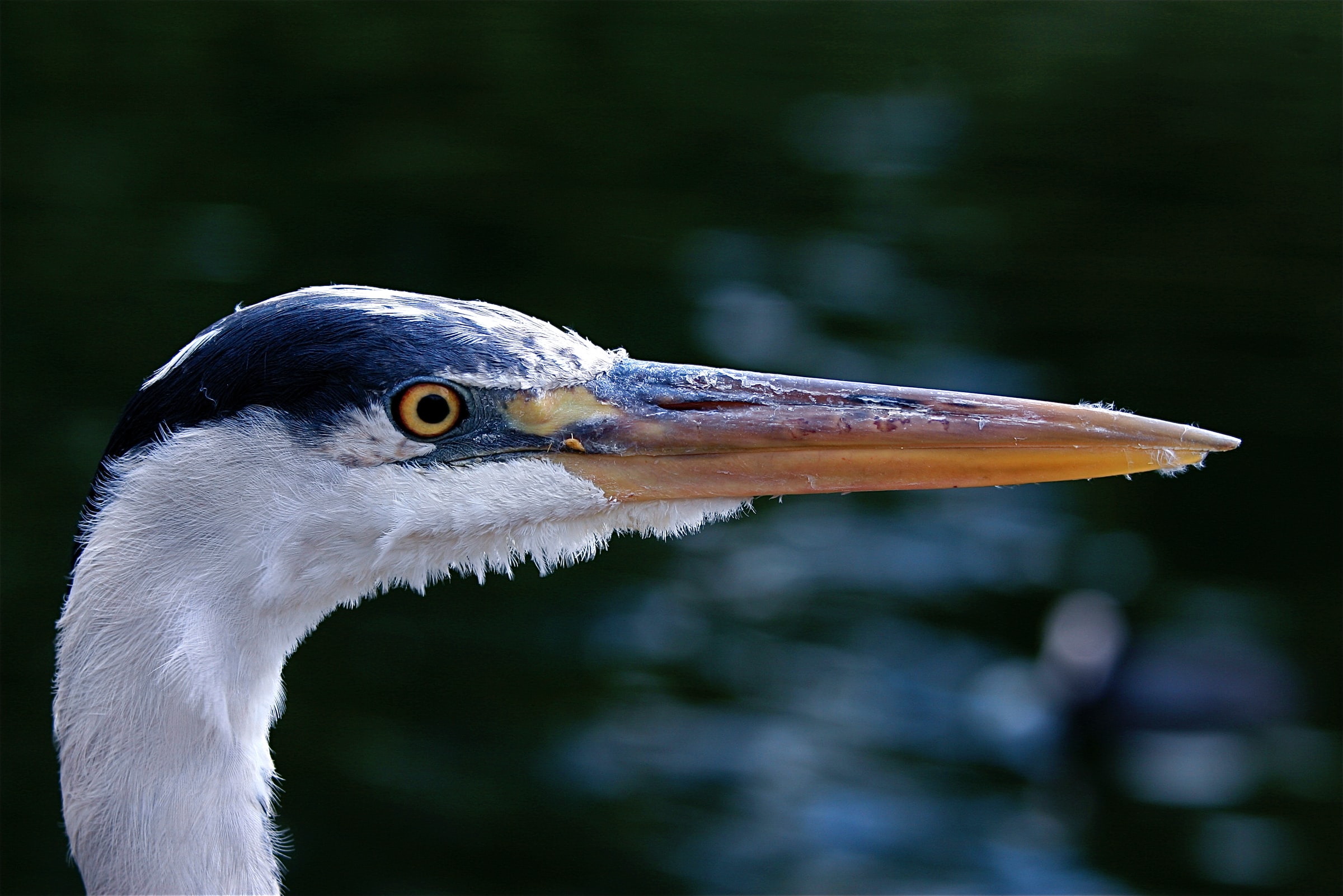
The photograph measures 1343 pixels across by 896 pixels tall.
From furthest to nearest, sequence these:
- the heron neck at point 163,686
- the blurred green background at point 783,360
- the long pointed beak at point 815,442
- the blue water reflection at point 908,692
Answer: the blurred green background at point 783,360
the blue water reflection at point 908,692
the long pointed beak at point 815,442
the heron neck at point 163,686

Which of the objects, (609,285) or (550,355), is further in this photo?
(609,285)

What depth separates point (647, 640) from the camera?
5.88 m

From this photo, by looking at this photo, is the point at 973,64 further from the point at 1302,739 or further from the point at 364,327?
the point at 364,327

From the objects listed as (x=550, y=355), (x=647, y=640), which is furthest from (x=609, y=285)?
(x=550, y=355)

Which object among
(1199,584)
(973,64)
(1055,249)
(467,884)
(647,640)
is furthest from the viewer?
(973,64)

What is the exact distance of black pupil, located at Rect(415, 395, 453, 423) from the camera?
229 centimetres


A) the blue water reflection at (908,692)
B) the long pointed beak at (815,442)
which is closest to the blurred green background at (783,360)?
the blue water reflection at (908,692)

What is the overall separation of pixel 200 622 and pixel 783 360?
4.63 metres

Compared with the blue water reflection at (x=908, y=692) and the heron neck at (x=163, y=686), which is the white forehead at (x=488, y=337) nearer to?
the heron neck at (x=163, y=686)

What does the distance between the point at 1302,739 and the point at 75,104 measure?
7.18 m

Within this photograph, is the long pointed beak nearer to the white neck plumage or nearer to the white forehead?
the white forehead

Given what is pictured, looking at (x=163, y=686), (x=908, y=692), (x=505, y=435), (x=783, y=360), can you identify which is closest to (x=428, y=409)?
(x=505, y=435)

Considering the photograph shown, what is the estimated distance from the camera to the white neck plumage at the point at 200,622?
219 centimetres

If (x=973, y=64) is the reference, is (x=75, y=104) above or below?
below
